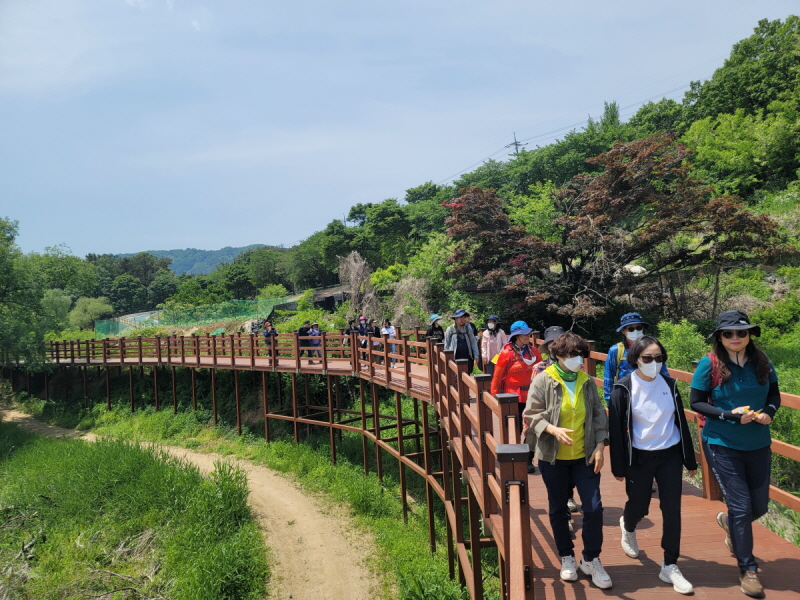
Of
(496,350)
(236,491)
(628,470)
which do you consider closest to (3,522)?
(236,491)

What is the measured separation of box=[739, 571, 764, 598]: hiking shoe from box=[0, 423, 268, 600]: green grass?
7.78 m

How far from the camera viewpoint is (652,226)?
1473cm

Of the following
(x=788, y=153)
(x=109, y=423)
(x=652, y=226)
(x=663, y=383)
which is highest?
(x=788, y=153)

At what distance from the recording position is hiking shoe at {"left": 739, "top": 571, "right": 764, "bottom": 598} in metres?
2.97

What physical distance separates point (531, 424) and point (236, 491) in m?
9.48

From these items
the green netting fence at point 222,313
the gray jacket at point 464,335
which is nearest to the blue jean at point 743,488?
the gray jacket at point 464,335

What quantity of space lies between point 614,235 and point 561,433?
13.5 m

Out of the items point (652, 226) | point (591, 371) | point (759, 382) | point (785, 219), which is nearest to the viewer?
point (759, 382)

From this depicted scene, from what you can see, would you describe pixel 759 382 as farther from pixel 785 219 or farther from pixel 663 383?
pixel 785 219

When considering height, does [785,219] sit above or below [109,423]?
above

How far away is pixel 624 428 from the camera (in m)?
3.31

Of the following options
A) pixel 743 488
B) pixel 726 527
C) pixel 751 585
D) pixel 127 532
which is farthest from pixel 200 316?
pixel 751 585

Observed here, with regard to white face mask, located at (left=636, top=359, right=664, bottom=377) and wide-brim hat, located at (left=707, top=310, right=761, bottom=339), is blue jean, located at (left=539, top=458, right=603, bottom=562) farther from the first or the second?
wide-brim hat, located at (left=707, top=310, right=761, bottom=339)

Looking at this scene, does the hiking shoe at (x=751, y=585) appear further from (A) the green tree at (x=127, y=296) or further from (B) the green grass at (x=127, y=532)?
(A) the green tree at (x=127, y=296)
